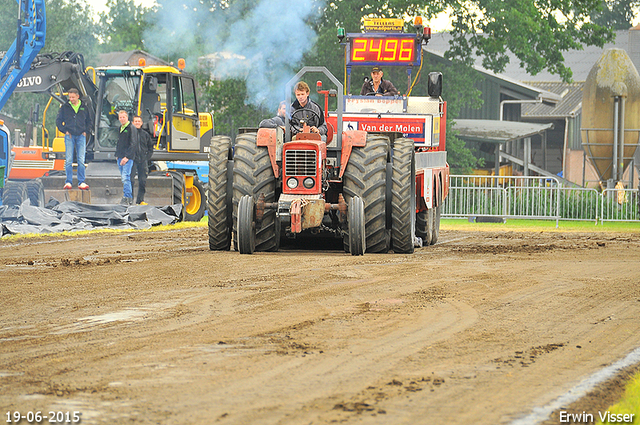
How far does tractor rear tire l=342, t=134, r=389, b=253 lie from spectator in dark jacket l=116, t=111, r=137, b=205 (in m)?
8.73

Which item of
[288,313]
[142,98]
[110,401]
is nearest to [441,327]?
[288,313]

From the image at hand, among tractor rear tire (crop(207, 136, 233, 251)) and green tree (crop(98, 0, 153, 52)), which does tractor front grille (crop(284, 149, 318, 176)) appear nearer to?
tractor rear tire (crop(207, 136, 233, 251))

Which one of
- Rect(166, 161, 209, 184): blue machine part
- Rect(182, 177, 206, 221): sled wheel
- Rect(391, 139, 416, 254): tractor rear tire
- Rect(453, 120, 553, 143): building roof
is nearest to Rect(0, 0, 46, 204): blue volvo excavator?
Rect(166, 161, 209, 184): blue machine part

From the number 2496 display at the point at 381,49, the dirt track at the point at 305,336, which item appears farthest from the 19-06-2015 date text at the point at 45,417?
the number 2496 display at the point at 381,49

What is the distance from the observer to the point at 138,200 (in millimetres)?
20062

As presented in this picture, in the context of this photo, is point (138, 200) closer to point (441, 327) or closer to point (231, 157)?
point (231, 157)

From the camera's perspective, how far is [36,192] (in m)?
21.1

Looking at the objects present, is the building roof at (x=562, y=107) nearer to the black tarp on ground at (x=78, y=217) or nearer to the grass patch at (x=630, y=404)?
the black tarp on ground at (x=78, y=217)

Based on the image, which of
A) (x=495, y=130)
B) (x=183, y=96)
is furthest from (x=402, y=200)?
(x=495, y=130)

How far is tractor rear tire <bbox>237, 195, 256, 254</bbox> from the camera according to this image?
11516 mm

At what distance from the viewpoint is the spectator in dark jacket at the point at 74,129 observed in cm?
2032

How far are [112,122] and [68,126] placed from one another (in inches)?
38.8

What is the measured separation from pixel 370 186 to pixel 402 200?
0.48 m

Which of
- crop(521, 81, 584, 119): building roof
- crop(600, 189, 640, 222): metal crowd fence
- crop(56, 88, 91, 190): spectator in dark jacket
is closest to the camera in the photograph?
crop(56, 88, 91, 190): spectator in dark jacket
